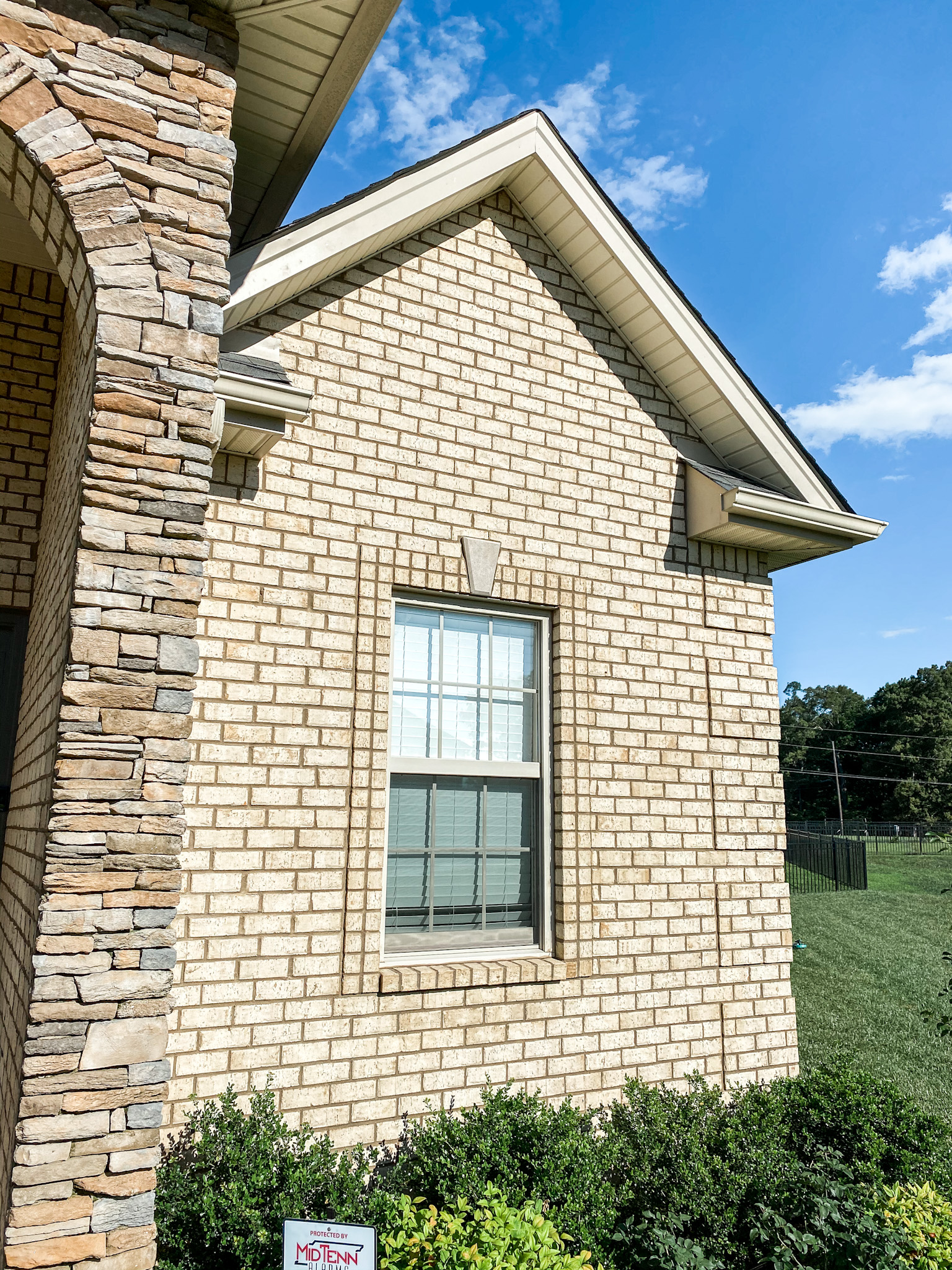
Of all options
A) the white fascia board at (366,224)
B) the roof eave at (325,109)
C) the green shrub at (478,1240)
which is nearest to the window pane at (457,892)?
the green shrub at (478,1240)

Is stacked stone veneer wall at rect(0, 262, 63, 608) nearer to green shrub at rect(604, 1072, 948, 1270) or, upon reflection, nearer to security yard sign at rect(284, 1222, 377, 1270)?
security yard sign at rect(284, 1222, 377, 1270)

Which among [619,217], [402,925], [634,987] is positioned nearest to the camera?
[402,925]

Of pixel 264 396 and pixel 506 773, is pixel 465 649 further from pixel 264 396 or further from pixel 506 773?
pixel 264 396

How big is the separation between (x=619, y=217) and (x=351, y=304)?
234cm

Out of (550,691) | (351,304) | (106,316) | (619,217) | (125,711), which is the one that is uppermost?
(619,217)

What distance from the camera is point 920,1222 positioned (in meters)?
4.37

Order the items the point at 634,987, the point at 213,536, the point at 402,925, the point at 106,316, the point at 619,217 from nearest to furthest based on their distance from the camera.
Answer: the point at 106,316 < the point at 213,536 < the point at 402,925 < the point at 634,987 < the point at 619,217

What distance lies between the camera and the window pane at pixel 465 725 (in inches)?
225

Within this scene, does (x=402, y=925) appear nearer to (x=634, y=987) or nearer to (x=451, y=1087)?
(x=451, y=1087)

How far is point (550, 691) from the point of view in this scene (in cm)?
607

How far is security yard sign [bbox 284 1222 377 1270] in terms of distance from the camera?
9.82 feet

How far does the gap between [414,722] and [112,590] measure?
270 cm

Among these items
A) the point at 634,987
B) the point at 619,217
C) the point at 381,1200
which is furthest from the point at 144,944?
the point at 619,217

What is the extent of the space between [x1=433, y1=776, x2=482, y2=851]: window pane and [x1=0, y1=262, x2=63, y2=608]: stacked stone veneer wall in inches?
120
